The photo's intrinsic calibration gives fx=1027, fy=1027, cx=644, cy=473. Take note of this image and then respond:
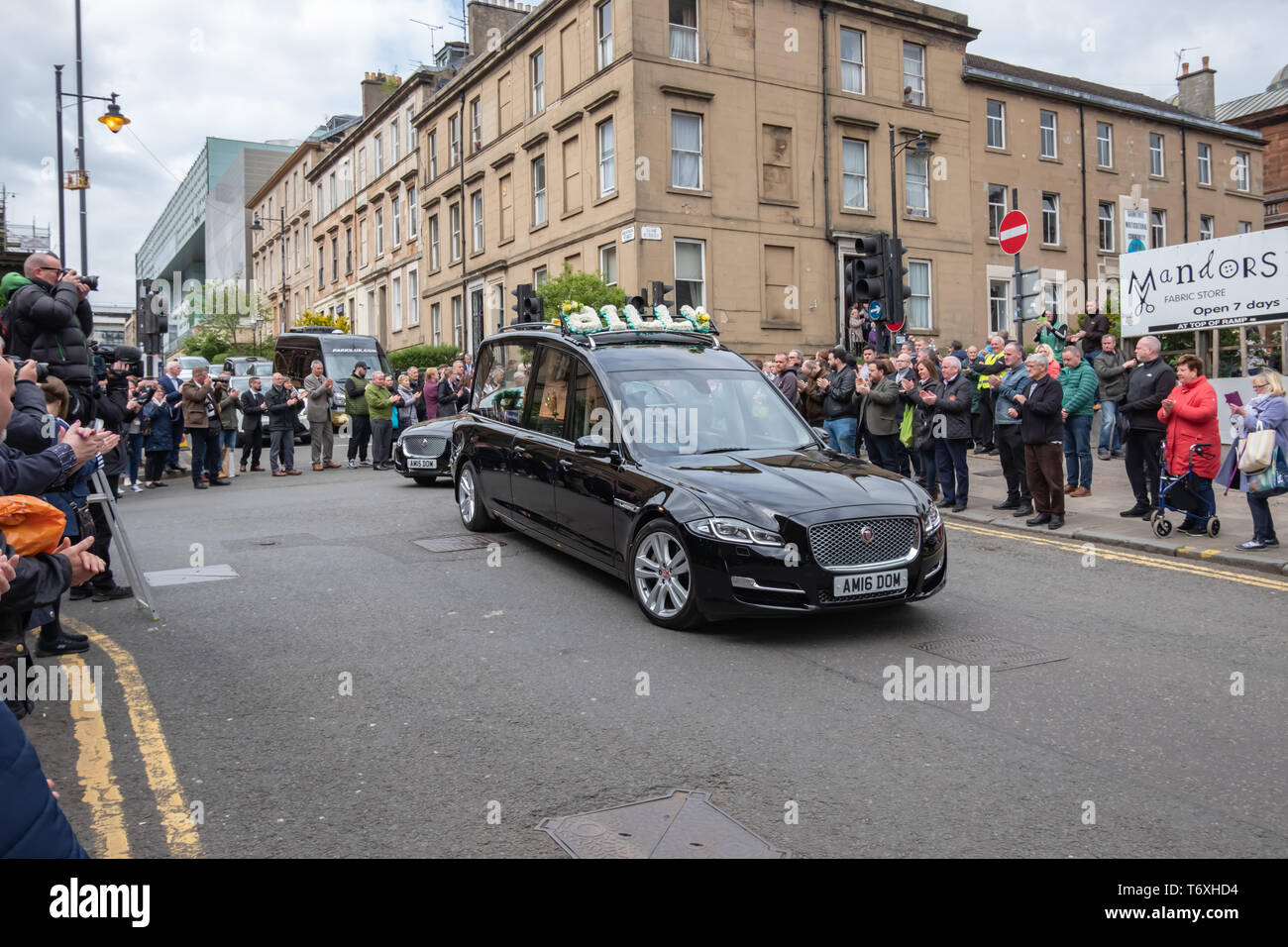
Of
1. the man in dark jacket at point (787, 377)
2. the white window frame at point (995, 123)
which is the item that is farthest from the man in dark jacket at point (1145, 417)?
the white window frame at point (995, 123)

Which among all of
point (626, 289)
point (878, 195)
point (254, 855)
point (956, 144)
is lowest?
point (254, 855)

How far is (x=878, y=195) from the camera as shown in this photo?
32.3 meters

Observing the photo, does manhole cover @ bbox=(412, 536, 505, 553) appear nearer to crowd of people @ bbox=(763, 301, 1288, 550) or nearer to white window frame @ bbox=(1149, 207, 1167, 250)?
crowd of people @ bbox=(763, 301, 1288, 550)

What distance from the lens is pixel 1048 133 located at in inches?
1447

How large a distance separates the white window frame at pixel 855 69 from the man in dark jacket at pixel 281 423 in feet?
67.3

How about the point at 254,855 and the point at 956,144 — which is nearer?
the point at 254,855

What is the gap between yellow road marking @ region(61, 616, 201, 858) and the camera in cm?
381

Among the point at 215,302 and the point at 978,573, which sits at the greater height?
the point at 215,302

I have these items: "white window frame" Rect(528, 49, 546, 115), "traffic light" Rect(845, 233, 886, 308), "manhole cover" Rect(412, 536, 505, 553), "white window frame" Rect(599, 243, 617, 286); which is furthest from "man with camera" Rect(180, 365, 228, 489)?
"white window frame" Rect(528, 49, 546, 115)

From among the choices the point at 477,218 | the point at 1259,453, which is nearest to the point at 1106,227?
the point at 477,218

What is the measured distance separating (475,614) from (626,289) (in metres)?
22.2

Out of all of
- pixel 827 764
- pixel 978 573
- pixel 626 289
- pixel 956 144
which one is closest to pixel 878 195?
pixel 956 144

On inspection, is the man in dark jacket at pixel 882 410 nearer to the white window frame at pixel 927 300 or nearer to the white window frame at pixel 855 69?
the white window frame at pixel 927 300
